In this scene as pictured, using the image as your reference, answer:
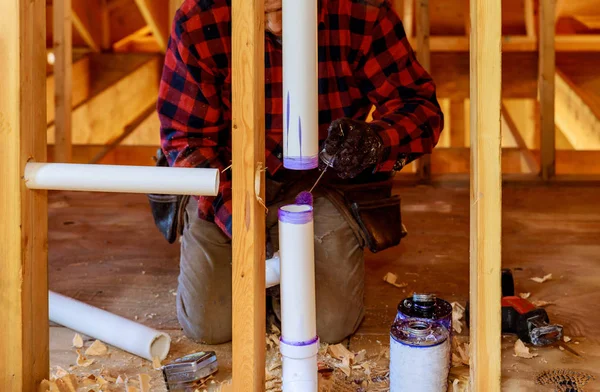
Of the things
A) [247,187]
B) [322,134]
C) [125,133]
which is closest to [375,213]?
[322,134]

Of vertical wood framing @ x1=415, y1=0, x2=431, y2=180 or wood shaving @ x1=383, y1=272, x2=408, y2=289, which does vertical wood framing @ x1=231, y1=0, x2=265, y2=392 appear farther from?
vertical wood framing @ x1=415, y1=0, x2=431, y2=180

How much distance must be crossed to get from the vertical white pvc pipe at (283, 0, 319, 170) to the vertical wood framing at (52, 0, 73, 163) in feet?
7.55

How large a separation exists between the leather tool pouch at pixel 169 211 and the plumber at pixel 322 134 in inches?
1.7

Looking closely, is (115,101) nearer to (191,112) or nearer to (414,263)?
(414,263)

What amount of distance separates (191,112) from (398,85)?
0.48m

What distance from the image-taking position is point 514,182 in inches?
143

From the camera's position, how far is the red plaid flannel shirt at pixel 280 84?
175 cm

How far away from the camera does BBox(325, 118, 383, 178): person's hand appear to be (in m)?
1.53

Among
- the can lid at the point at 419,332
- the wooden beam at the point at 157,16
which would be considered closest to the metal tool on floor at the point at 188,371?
the can lid at the point at 419,332

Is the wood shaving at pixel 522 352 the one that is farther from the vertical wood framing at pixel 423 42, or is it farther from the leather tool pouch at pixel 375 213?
the vertical wood framing at pixel 423 42

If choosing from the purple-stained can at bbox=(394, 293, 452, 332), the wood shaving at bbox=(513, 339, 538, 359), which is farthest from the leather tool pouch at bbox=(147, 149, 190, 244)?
the wood shaving at bbox=(513, 339, 538, 359)

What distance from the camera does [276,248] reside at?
1.87 meters

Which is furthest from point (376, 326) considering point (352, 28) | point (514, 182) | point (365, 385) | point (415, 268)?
point (514, 182)

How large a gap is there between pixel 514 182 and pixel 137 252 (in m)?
1.87
